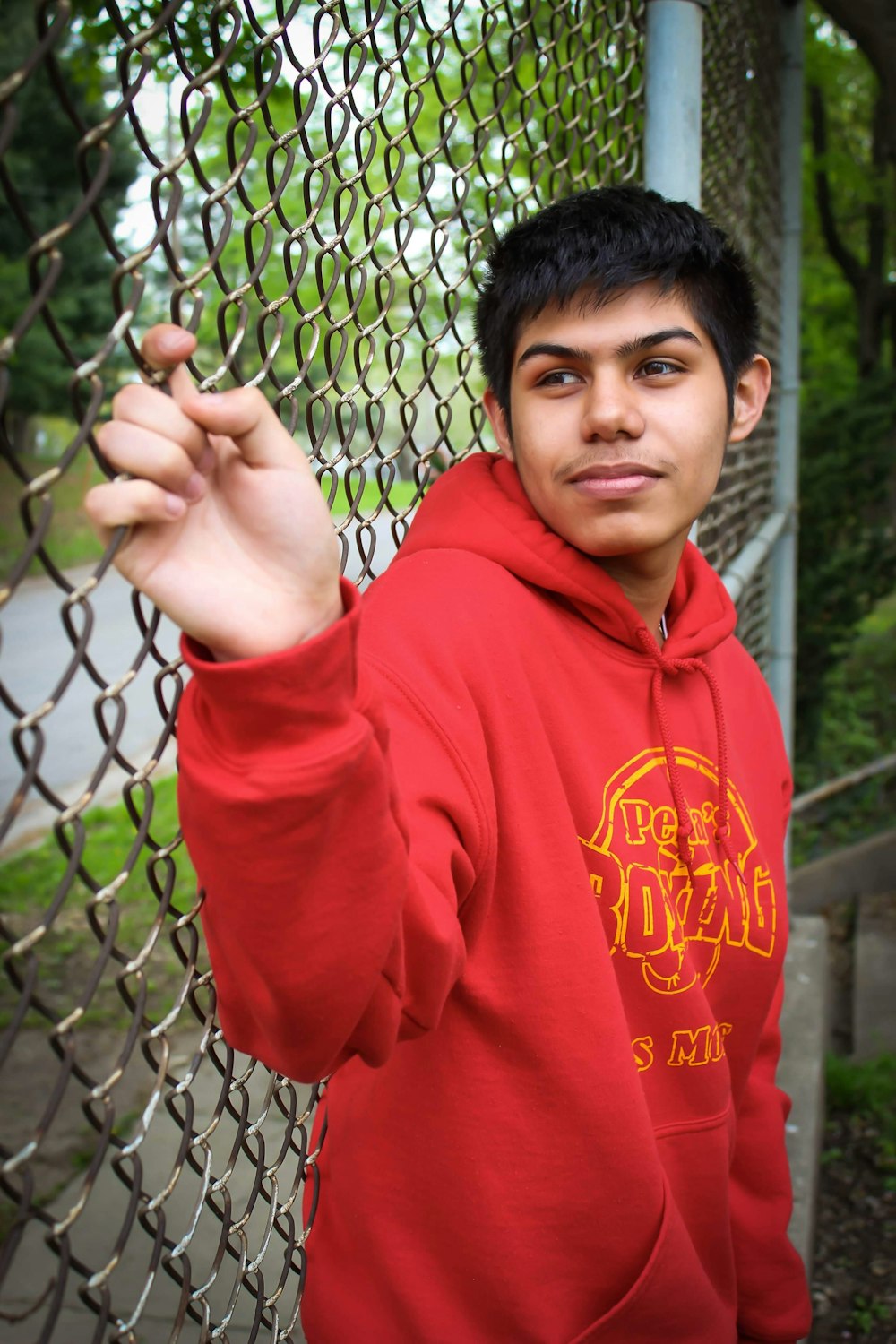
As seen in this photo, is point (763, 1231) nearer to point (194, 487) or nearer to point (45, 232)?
point (194, 487)

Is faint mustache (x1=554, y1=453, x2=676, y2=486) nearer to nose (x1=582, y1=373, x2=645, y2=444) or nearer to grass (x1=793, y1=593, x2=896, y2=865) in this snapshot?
nose (x1=582, y1=373, x2=645, y2=444)

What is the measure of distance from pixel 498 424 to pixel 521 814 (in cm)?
70

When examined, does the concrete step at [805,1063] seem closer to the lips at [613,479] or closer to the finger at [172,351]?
the lips at [613,479]

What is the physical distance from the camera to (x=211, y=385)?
1.16 metres

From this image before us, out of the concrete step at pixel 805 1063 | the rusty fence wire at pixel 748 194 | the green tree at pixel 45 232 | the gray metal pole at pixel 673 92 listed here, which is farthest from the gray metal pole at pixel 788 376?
the green tree at pixel 45 232

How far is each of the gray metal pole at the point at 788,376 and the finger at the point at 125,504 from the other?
13.6 feet

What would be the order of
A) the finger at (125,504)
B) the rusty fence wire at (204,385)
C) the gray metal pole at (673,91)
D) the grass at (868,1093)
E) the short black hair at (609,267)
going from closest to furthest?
the finger at (125,504), the rusty fence wire at (204,385), the short black hair at (609,267), the gray metal pole at (673,91), the grass at (868,1093)

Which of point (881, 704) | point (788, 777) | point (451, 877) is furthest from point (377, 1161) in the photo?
point (881, 704)

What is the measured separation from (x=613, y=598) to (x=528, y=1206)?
0.79 meters

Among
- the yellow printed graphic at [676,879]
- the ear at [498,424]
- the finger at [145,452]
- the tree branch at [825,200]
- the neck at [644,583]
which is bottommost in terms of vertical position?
the yellow printed graphic at [676,879]

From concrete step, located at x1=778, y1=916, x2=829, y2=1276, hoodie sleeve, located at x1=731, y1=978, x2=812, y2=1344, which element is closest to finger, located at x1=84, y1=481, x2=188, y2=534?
hoodie sleeve, located at x1=731, y1=978, x2=812, y2=1344

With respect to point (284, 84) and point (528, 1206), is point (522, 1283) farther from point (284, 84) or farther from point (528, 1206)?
point (284, 84)

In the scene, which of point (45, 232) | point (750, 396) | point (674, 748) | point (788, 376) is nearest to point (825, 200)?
point (788, 376)

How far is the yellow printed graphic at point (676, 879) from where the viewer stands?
5.04ft
